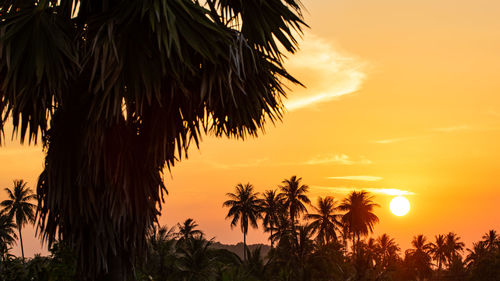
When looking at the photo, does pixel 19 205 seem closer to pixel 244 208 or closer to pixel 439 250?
pixel 244 208

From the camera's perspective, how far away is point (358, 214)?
9238 cm

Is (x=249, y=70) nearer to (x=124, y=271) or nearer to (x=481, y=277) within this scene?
(x=124, y=271)

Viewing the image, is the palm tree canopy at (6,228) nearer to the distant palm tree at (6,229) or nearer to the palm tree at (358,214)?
the distant palm tree at (6,229)

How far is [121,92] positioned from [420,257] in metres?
123

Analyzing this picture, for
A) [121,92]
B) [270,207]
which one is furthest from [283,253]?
[121,92]

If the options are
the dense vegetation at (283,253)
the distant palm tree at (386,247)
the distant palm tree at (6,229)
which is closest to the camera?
the dense vegetation at (283,253)

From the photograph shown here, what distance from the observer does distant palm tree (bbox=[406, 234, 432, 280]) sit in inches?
4774

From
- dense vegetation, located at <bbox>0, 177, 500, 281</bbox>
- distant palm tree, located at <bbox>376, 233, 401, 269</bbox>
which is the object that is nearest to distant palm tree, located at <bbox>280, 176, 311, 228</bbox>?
dense vegetation, located at <bbox>0, 177, 500, 281</bbox>

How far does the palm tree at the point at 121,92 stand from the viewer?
7684 millimetres

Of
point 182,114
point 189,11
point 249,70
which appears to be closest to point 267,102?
point 249,70

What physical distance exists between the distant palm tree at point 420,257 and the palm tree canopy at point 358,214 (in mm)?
32859

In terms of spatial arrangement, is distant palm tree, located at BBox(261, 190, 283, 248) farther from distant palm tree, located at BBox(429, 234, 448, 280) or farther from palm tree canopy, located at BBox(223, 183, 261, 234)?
distant palm tree, located at BBox(429, 234, 448, 280)

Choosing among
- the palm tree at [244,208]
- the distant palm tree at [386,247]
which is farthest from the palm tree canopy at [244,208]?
the distant palm tree at [386,247]

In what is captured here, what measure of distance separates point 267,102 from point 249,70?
2.16 ft
